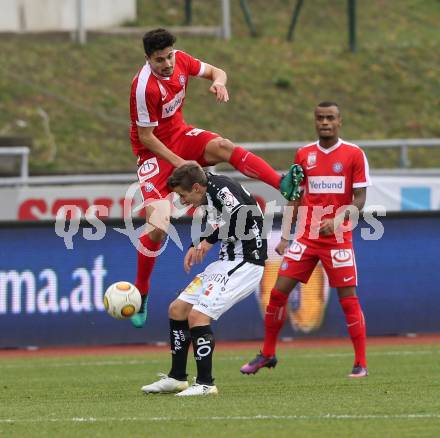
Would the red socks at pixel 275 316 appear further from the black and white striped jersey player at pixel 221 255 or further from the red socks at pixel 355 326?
the black and white striped jersey player at pixel 221 255

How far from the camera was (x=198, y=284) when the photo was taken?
10.3 meters

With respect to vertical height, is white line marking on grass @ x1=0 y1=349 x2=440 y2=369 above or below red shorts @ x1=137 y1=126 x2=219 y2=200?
below

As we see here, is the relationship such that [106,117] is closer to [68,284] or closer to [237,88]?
[237,88]

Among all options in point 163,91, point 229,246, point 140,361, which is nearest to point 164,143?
point 163,91

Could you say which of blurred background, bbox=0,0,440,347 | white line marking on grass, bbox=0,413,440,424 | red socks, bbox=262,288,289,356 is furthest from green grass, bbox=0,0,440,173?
white line marking on grass, bbox=0,413,440,424

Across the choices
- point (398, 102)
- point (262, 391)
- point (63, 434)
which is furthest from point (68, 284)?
point (398, 102)

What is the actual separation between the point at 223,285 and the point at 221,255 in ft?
0.99

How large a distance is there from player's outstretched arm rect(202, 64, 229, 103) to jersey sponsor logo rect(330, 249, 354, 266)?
1.82 m

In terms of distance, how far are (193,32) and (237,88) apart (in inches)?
97.2

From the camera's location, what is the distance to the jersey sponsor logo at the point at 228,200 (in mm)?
9930

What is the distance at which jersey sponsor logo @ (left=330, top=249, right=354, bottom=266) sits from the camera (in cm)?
1170

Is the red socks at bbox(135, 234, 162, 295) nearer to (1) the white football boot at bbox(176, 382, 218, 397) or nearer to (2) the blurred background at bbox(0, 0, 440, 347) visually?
(1) the white football boot at bbox(176, 382, 218, 397)

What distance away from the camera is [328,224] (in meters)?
11.5

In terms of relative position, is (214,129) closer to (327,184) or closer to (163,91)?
(327,184)
